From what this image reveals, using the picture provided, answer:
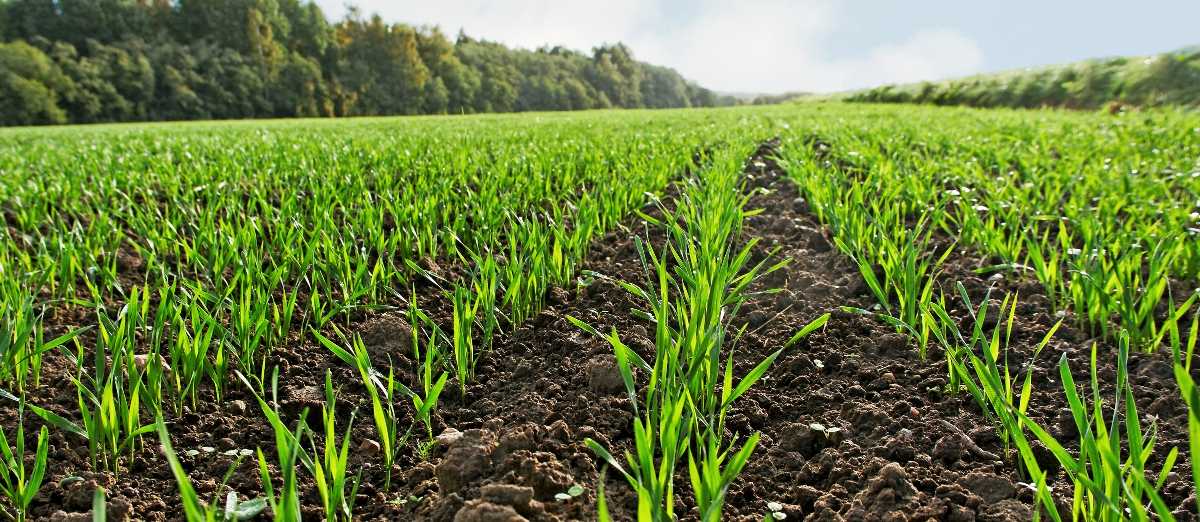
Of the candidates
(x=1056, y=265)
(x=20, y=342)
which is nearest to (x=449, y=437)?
(x=20, y=342)

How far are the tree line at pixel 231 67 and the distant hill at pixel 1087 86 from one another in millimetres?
23651

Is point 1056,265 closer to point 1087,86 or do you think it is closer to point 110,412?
point 110,412

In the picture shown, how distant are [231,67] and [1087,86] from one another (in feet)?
128

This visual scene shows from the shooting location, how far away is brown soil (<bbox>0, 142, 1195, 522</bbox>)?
107 centimetres

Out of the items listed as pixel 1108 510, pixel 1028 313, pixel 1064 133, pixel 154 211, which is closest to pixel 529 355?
pixel 1108 510

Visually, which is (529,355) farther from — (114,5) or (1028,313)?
(114,5)

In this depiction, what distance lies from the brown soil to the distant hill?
15.1m

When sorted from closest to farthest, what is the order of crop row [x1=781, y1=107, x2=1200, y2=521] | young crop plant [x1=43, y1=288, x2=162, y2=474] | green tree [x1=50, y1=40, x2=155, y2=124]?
crop row [x1=781, y1=107, x2=1200, y2=521] → young crop plant [x1=43, y1=288, x2=162, y2=474] → green tree [x1=50, y1=40, x2=155, y2=124]

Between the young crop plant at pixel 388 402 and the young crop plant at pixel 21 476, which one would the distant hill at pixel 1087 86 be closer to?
the young crop plant at pixel 388 402

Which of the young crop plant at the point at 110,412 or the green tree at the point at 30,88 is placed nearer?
the young crop plant at the point at 110,412

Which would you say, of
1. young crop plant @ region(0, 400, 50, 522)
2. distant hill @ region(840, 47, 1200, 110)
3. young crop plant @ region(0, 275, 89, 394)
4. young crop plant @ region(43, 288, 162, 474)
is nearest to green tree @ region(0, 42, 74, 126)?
young crop plant @ region(0, 275, 89, 394)

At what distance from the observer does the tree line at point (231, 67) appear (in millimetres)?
29938

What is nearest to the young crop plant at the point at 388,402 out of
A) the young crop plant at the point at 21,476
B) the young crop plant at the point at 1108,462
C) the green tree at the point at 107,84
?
the young crop plant at the point at 21,476

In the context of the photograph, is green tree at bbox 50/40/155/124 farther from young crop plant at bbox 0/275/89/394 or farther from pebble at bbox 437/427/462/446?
pebble at bbox 437/427/462/446
